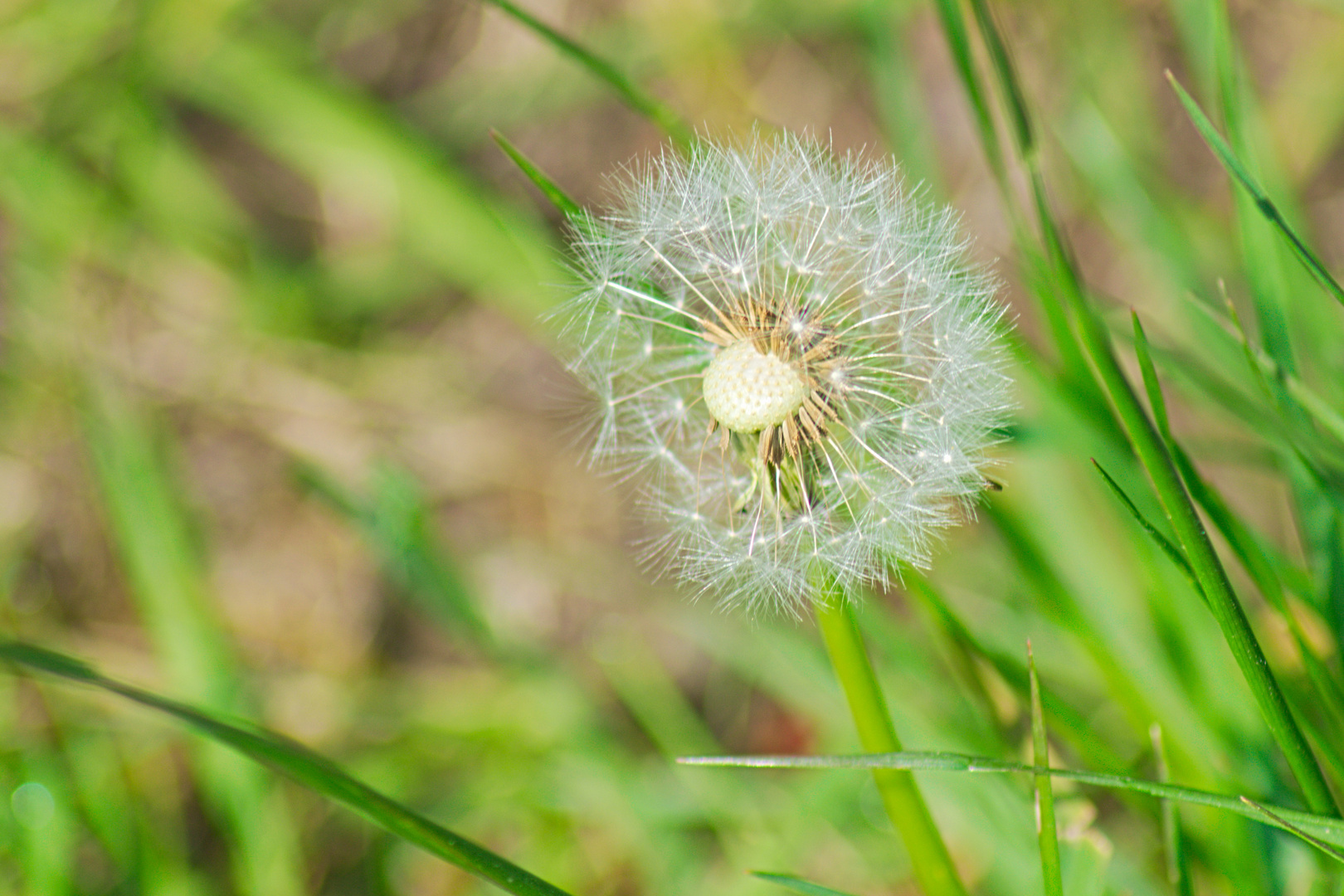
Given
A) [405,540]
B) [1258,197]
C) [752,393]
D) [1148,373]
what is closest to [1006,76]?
[1258,197]

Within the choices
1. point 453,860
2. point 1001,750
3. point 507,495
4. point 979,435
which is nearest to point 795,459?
point 979,435

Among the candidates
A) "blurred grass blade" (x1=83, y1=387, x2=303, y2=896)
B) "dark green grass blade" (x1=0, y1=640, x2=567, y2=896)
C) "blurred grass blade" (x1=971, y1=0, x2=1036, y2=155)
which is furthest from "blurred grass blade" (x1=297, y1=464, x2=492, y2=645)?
"blurred grass blade" (x1=971, y1=0, x2=1036, y2=155)

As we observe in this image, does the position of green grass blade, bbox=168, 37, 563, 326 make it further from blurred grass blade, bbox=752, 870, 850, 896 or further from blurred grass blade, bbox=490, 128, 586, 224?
blurred grass blade, bbox=752, 870, 850, 896

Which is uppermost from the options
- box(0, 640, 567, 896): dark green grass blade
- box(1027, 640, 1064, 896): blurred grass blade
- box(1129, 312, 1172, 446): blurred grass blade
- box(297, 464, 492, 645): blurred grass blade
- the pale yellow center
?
box(297, 464, 492, 645): blurred grass blade

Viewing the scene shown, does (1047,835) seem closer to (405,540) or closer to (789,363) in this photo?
(789,363)

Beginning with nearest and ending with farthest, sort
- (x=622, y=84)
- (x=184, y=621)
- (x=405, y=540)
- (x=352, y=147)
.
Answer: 1. (x=622, y=84)
2. (x=405, y=540)
3. (x=184, y=621)
4. (x=352, y=147)

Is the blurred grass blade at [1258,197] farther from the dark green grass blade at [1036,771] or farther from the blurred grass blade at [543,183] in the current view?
the blurred grass blade at [543,183]
